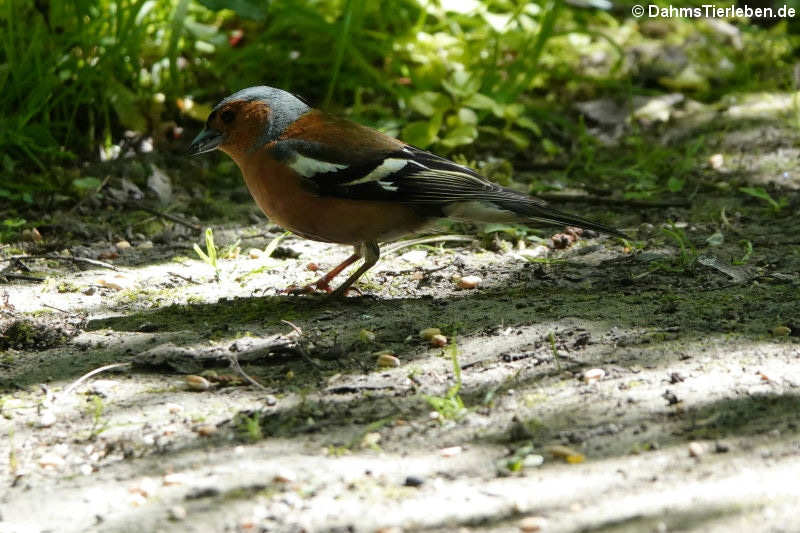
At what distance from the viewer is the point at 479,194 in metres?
4.30

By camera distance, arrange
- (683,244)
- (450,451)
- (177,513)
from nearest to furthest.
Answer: (177,513)
(450,451)
(683,244)

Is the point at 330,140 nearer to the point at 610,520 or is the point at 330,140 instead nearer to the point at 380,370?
the point at 380,370

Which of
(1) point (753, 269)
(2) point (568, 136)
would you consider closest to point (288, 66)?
(2) point (568, 136)

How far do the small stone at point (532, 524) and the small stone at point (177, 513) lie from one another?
860 millimetres

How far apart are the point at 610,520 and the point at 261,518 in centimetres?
87

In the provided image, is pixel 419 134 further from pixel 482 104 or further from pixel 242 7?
pixel 242 7

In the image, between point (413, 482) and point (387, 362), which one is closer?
point (413, 482)

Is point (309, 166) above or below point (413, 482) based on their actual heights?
above

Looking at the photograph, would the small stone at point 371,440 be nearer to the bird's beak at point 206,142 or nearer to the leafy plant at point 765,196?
the bird's beak at point 206,142

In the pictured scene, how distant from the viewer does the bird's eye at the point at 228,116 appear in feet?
14.9

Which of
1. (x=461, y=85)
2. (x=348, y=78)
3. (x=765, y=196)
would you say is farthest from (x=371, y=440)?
(x=348, y=78)

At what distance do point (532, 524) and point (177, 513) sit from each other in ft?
2.97

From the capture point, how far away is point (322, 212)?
4238 mm

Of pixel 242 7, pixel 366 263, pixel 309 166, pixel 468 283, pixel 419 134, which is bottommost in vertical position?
pixel 468 283
